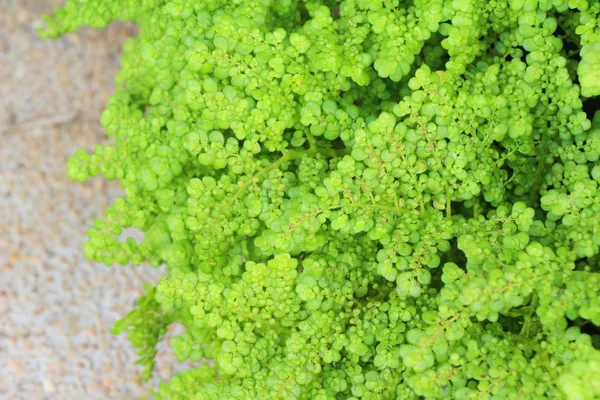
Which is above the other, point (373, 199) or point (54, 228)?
point (54, 228)

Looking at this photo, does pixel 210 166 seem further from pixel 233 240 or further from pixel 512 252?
pixel 512 252

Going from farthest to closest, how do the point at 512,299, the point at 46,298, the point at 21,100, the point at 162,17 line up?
the point at 21,100 → the point at 46,298 → the point at 162,17 → the point at 512,299

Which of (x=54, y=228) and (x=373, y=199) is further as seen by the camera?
(x=54, y=228)

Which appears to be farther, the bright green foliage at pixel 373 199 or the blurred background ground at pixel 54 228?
the blurred background ground at pixel 54 228

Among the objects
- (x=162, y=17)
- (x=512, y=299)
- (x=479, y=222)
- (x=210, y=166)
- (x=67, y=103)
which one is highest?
(x=67, y=103)

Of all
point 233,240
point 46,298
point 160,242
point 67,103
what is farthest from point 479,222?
point 67,103
